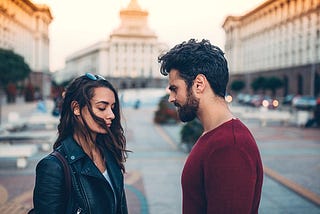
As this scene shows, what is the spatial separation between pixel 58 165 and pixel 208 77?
1006mm

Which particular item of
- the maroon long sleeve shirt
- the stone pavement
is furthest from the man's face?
the stone pavement

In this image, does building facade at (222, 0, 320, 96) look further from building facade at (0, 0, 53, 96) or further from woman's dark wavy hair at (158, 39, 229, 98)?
woman's dark wavy hair at (158, 39, 229, 98)

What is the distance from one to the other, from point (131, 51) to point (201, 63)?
4338 inches

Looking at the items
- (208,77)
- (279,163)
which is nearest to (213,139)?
(208,77)

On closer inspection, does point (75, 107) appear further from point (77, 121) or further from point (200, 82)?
point (200, 82)

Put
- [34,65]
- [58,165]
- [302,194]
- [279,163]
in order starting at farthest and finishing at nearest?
[34,65], [279,163], [302,194], [58,165]

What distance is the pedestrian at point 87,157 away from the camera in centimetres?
232

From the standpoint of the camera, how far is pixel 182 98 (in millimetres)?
2184

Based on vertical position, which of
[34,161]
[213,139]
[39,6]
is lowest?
[34,161]

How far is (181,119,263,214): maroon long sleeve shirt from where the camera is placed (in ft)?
6.12

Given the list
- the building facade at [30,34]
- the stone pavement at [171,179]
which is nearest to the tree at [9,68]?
the building facade at [30,34]

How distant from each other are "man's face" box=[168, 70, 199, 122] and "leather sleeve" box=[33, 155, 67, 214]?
788 millimetres

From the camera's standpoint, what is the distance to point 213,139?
2004mm

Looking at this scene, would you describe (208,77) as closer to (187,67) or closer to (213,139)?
(187,67)
